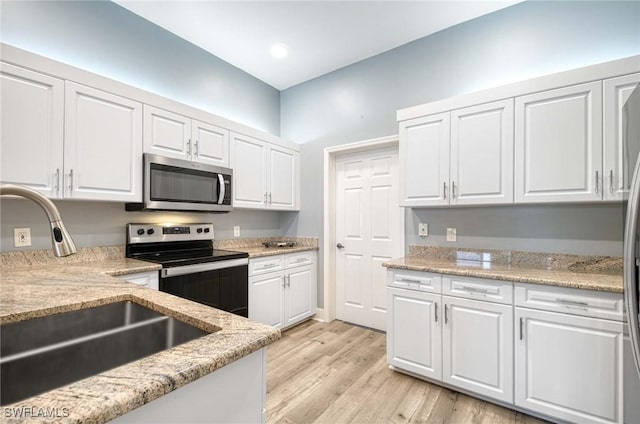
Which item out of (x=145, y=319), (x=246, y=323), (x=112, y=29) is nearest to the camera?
(x=246, y=323)

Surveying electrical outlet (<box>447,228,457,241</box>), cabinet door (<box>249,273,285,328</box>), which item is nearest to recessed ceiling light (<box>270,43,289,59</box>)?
cabinet door (<box>249,273,285,328</box>)

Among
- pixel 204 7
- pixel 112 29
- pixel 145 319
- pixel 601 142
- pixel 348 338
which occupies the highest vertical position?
pixel 204 7

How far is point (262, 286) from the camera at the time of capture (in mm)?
2910

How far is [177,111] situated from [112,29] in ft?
2.73

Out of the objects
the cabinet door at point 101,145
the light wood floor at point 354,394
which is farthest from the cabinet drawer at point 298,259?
the cabinet door at point 101,145

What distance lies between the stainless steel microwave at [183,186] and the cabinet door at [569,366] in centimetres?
254

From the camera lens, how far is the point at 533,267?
2.22m

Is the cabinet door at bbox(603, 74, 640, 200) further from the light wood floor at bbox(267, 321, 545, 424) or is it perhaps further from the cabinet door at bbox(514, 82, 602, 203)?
the light wood floor at bbox(267, 321, 545, 424)

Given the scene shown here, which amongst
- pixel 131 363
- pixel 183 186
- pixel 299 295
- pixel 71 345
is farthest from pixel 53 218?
pixel 299 295

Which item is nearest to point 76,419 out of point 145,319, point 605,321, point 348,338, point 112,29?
point 145,319

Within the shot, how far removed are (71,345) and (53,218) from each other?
0.38m

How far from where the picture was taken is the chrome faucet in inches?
31.1

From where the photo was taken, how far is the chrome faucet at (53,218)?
79 centimetres

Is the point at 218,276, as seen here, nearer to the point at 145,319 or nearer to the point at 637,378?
the point at 145,319
